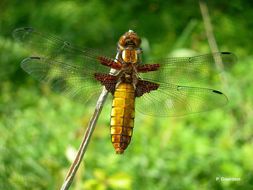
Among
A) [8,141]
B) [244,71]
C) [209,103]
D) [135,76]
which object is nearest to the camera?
[135,76]

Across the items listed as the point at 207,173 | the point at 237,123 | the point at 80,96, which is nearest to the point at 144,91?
the point at 80,96

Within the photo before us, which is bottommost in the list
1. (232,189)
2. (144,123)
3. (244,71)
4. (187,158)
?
(232,189)

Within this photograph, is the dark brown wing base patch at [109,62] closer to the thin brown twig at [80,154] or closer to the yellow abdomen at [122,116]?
the yellow abdomen at [122,116]

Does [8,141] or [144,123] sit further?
[144,123]

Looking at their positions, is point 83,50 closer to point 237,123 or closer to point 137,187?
point 137,187

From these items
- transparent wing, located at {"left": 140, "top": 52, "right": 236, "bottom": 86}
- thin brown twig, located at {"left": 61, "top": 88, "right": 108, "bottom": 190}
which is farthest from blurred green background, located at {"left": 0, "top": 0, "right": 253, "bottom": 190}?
thin brown twig, located at {"left": 61, "top": 88, "right": 108, "bottom": 190}

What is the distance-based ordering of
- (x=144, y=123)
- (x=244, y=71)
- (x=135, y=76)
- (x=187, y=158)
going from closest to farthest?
(x=135, y=76) < (x=187, y=158) < (x=144, y=123) < (x=244, y=71)

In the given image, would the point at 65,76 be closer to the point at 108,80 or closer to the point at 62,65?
the point at 62,65
